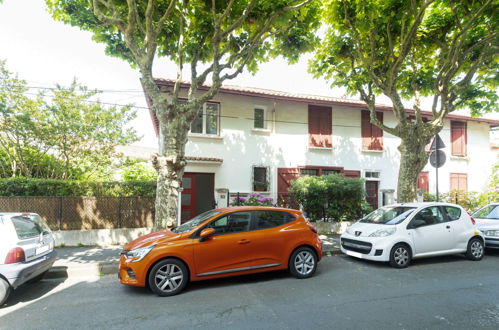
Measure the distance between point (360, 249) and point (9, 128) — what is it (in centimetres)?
1278

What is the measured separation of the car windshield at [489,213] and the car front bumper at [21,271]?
11684 mm

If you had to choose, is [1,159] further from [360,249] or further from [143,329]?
[360,249]

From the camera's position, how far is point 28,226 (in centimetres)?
495

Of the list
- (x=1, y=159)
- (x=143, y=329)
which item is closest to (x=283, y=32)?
(x=143, y=329)

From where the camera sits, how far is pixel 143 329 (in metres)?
3.49

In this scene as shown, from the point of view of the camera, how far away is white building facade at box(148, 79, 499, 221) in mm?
11719

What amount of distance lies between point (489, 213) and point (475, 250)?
2305mm

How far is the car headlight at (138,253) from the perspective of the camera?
182 inches

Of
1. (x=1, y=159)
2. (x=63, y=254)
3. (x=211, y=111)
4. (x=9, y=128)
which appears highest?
(x=211, y=111)

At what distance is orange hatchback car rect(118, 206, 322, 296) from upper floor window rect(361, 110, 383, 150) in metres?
10.0

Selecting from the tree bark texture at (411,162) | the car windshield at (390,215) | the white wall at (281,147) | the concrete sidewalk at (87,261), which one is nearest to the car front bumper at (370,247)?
the car windshield at (390,215)

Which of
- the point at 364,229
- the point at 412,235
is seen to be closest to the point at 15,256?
the point at 364,229

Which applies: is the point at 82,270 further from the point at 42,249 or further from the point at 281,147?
the point at 281,147

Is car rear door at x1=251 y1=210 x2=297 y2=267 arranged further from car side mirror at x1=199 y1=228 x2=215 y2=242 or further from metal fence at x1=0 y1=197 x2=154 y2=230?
metal fence at x1=0 y1=197 x2=154 y2=230
